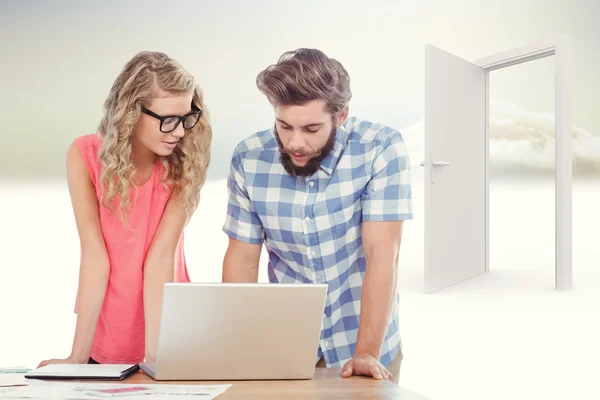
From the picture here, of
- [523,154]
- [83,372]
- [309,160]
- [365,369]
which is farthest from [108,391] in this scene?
[523,154]

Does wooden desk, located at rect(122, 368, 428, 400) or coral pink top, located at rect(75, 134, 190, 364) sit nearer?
wooden desk, located at rect(122, 368, 428, 400)

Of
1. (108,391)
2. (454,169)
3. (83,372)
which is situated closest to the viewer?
(108,391)

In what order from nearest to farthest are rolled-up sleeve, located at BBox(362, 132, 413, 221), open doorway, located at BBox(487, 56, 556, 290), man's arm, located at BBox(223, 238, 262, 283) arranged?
rolled-up sleeve, located at BBox(362, 132, 413, 221) < man's arm, located at BBox(223, 238, 262, 283) < open doorway, located at BBox(487, 56, 556, 290)

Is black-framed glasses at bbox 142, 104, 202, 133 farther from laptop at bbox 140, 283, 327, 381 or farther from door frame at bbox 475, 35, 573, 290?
door frame at bbox 475, 35, 573, 290

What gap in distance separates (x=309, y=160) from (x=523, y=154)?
7.30 meters

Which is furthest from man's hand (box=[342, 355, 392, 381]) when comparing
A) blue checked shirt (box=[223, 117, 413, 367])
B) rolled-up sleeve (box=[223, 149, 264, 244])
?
rolled-up sleeve (box=[223, 149, 264, 244])

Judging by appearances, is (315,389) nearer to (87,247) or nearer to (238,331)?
(238,331)

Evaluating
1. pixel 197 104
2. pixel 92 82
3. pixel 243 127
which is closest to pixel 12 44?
pixel 92 82

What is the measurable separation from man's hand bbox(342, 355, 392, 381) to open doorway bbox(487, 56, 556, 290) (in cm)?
680

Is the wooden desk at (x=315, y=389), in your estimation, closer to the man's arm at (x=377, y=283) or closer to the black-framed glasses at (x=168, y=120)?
the man's arm at (x=377, y=283)

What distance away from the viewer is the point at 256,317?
133 cm

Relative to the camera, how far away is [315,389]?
1307 millimetres

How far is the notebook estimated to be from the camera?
137cm

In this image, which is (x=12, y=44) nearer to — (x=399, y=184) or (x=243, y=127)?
(x=243, y=127)
